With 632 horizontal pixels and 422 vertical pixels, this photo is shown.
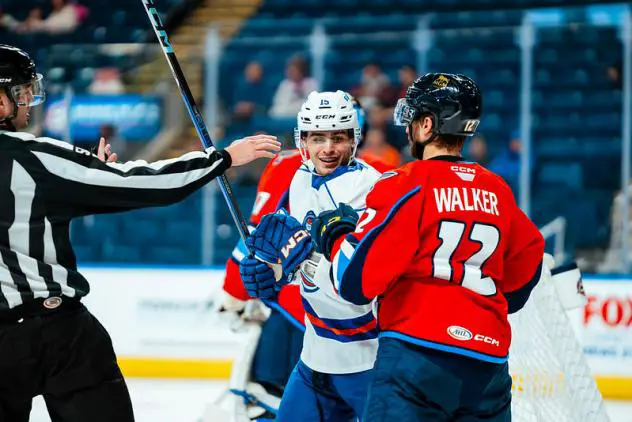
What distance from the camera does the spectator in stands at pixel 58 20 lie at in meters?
9.47

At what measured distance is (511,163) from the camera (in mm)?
6836

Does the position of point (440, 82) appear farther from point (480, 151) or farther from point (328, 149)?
point (480, 151)

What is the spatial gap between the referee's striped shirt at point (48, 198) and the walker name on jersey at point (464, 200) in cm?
65

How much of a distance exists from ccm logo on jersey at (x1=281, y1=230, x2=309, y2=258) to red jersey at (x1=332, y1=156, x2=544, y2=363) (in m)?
0.37

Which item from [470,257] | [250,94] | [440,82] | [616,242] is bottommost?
[616,242]

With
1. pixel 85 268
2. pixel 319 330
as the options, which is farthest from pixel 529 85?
pixel 319 330

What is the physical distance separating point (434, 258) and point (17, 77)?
1.10m

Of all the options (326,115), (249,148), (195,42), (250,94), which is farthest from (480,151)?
(249,148)

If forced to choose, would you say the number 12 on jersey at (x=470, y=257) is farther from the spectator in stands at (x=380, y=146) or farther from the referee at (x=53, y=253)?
the spectator in stands at (x=380, y=146)

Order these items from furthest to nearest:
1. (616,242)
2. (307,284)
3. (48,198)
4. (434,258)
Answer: (616,242) < (307,284) < (48,198) < (434,258)

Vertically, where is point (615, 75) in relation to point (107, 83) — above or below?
above

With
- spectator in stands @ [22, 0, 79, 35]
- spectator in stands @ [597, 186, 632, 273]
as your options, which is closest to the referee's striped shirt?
spectator in stands @ [597, 186, 632, 273]

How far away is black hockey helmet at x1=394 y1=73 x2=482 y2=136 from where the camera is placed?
2.57m

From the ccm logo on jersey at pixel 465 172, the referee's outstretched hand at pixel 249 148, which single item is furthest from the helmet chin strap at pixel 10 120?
the ccm logo on jersey at pixel 465 172
